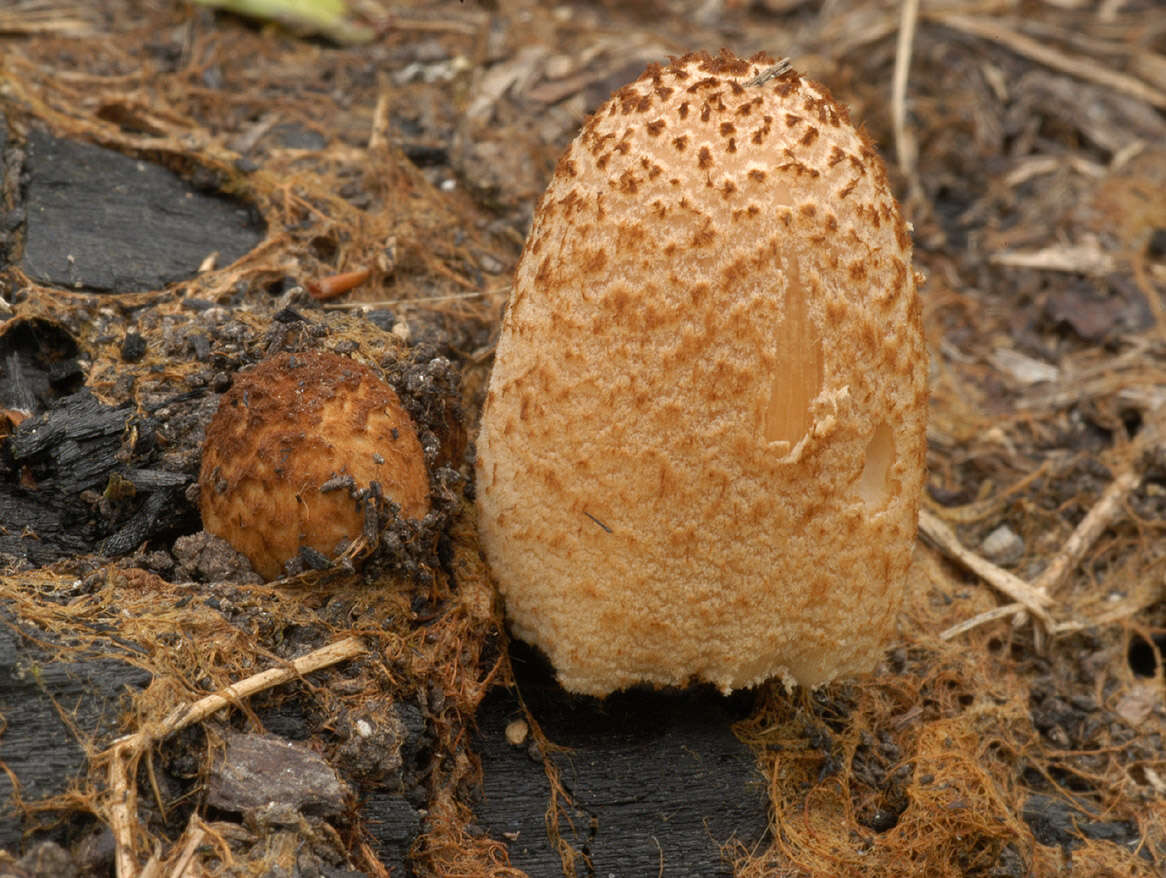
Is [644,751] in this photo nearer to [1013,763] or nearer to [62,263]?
[1013,763]

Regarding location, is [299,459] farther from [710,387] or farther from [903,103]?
[903,103]

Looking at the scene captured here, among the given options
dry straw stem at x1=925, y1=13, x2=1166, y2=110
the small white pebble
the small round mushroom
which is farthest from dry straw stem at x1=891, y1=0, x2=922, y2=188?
the small round mushroom

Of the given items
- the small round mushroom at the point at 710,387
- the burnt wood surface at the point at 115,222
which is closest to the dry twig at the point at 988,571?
the small round mushroom at the point at 710,387

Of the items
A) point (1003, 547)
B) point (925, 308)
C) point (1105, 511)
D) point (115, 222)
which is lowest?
point (1003, 547)

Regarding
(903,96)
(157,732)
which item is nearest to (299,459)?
(157,732)

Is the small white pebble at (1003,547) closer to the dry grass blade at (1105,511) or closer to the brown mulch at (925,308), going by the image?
the brown mulch at (925,308)

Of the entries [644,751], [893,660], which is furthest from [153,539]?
[893,660]
